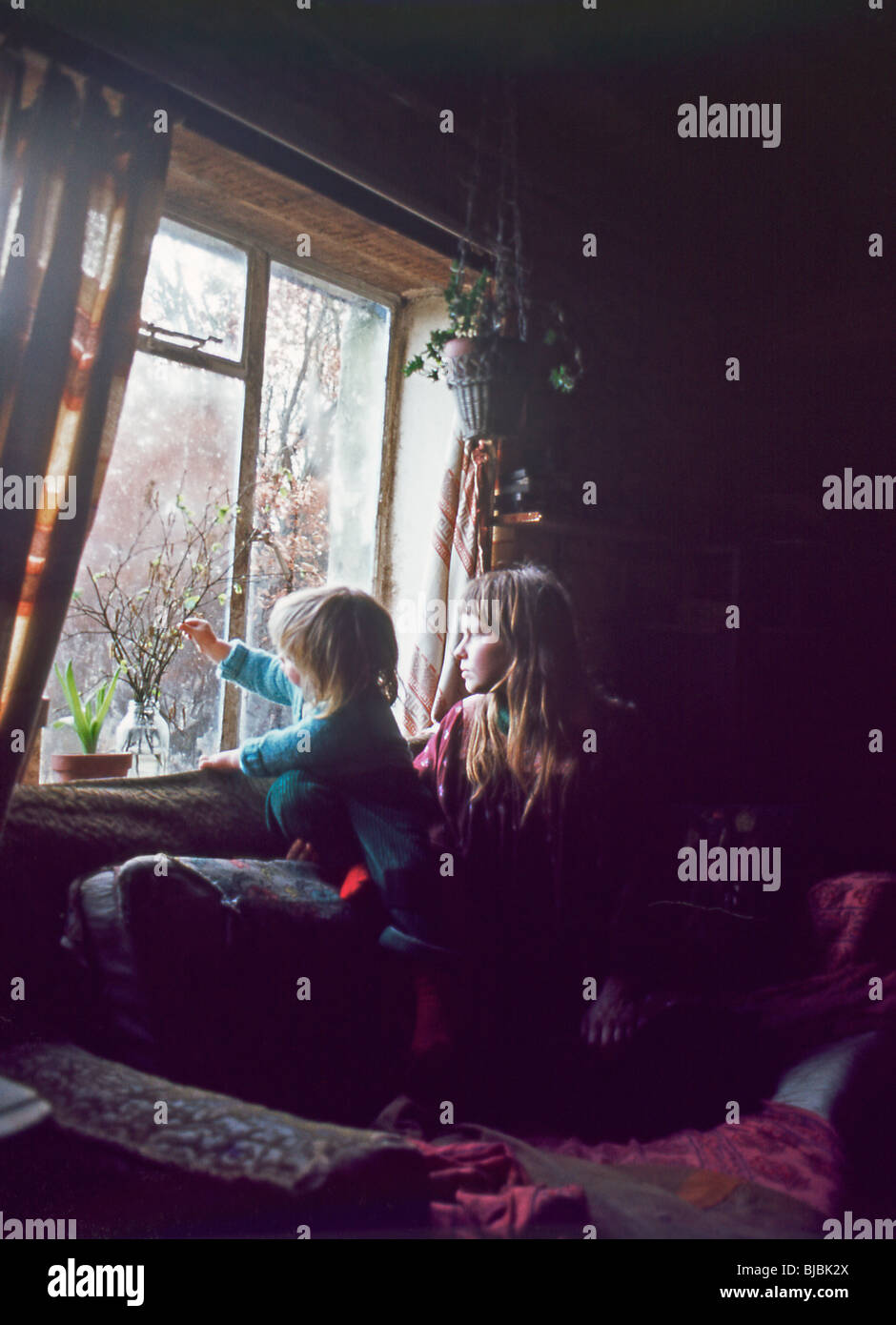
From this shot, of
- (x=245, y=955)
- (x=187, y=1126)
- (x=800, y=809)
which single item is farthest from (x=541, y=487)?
(x=187, y=1126)

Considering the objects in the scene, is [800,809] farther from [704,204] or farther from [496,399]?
[704,204]

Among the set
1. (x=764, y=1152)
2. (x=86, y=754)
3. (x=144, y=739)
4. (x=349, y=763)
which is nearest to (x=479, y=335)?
(x=349, y=763)

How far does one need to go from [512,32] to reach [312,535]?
5.44ft

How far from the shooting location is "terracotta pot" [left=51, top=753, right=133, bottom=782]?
236 centimetres

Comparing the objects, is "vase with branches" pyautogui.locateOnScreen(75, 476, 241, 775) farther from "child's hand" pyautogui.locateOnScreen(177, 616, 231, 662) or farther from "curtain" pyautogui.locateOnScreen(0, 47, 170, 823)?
"curtain" pyautogui.locateOnScreen(0, 47, 170, 823)

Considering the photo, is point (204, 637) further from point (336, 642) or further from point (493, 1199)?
point (493, 1199)

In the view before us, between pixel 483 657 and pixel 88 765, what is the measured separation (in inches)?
38.3

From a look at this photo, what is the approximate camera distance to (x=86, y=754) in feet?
7.84

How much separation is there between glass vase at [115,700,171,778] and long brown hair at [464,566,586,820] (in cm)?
79

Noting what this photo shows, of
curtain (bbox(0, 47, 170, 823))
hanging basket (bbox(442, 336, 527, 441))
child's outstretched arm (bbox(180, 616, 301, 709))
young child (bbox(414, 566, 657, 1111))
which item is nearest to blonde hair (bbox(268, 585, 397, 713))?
child's outstretched arm (bbox(180, 616, 301, 709))

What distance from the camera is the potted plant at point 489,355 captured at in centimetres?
281

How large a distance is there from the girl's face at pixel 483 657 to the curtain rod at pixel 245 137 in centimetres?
121

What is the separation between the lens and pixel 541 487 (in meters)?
3.38

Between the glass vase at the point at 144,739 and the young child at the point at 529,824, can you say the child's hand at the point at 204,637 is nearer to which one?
the glass vase at the point at 144,739
